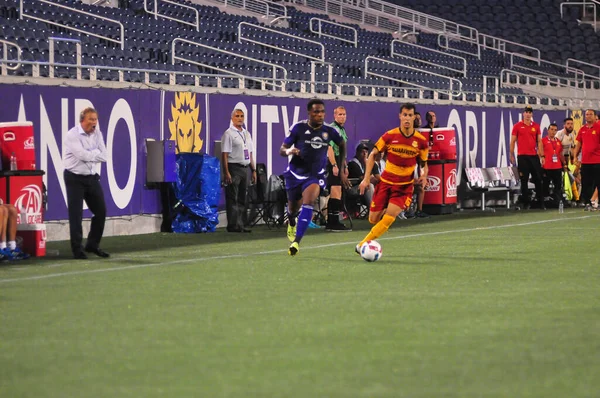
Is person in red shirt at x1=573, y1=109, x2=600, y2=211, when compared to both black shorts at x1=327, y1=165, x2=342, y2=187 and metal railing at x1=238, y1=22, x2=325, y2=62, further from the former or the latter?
metal railing at x1=238, y1=22, x2=325, y2=62

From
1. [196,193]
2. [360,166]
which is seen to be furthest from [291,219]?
[360,166]

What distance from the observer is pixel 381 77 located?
109 feet

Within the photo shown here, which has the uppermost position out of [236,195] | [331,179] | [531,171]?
[531,171]

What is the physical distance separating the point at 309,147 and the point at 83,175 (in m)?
2.86

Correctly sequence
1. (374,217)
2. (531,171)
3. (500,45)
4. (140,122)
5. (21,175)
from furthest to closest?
1. (500,45)
2. (531,171)
3. (140,122)
4. (21,175)
5. (374,217)

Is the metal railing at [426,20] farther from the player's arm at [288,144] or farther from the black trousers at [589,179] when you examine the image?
the player's arm at [288,144]

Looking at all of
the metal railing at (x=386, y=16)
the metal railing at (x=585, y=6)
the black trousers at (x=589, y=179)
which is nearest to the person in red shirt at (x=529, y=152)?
the black trousers at (x=589, y=179)

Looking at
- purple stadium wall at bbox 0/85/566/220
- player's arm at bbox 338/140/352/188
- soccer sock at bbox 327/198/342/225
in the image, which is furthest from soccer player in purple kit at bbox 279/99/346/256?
soccer sock at bbox 327/198/342/225

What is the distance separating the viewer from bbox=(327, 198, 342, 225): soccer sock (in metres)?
20.0

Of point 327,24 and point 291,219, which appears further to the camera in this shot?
point 327,24

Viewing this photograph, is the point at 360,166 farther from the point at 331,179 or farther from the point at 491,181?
the point at 491,181

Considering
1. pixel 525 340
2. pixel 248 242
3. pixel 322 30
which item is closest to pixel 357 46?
pixel 322 30

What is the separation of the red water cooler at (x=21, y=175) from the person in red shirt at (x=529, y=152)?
13.4 meters

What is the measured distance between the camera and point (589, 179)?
25.2 metres
